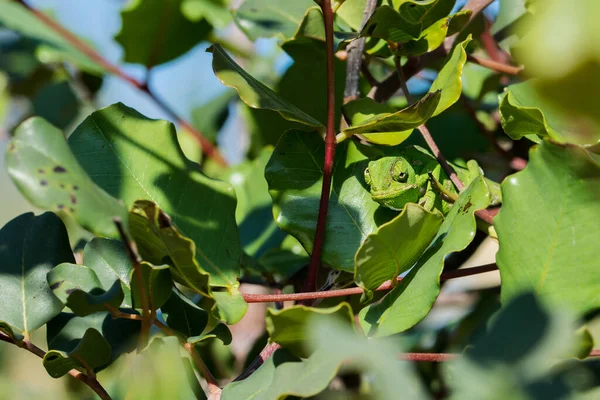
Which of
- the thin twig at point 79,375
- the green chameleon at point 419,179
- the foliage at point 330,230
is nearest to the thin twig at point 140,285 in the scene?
the foliage at point 330,230

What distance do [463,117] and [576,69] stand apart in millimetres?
1122

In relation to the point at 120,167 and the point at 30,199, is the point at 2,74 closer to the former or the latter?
the point at 120,167

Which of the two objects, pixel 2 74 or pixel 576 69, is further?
pixel 2 74

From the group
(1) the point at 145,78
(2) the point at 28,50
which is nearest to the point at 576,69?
(1) the point at 145,78

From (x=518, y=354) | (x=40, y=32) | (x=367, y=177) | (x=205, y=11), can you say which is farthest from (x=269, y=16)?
(x=518, y=354)

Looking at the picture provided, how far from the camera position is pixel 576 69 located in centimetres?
27

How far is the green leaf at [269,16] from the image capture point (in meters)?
1.14

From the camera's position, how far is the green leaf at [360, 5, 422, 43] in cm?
A: 72

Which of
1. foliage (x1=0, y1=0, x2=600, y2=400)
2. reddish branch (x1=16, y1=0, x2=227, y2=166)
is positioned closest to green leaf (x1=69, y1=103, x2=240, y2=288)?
foliage (x1=0, y1=0, x2=600, y2=400)

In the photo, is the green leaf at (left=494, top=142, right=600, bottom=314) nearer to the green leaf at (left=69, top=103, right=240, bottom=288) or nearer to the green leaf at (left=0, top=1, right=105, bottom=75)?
the green leaf at (left=69, top=103, right=240, bottom=288)

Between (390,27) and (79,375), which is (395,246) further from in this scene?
(79,375)

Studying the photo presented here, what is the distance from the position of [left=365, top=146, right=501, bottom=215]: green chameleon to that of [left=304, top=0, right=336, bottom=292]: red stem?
99mm

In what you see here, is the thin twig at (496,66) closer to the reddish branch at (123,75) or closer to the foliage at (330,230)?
the foliage at (330,230)

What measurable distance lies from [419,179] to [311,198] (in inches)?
7.6
